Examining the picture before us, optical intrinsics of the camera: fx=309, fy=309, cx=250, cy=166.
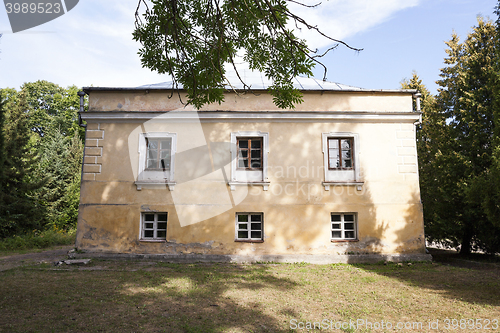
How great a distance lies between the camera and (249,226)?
35.1 ft

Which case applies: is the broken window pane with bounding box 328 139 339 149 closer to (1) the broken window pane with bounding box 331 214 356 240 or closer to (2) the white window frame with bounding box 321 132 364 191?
(2) the white window frame with bounding box 321 132 364 191

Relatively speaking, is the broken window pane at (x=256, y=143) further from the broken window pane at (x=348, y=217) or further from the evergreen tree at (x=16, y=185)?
the evergreen tree at (x=16, y=185)

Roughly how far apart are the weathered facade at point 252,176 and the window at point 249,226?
1.5 inches

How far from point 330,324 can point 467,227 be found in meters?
10.1

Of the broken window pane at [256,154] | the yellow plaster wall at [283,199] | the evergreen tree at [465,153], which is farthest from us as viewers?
the evergreen tree at [465,153]

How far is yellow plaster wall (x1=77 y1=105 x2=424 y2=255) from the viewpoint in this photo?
1045 cm

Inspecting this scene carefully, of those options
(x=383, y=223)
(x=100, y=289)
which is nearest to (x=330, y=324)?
(x=100, y=289)

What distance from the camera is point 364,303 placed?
6035 mm

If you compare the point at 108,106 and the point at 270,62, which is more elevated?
the point at 108,106

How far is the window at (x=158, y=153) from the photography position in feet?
35.9

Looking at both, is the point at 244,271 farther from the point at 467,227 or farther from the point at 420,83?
the point at 420,83

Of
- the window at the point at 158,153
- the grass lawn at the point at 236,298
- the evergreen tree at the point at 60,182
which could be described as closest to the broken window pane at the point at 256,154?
the window at the point at 158,153

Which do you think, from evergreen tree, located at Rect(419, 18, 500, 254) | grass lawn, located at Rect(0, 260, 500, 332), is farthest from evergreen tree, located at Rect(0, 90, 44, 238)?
evergreen tree, located at Rect(419, 18, 500, 254)

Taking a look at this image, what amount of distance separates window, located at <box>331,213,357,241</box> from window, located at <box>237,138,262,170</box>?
10.6ft
